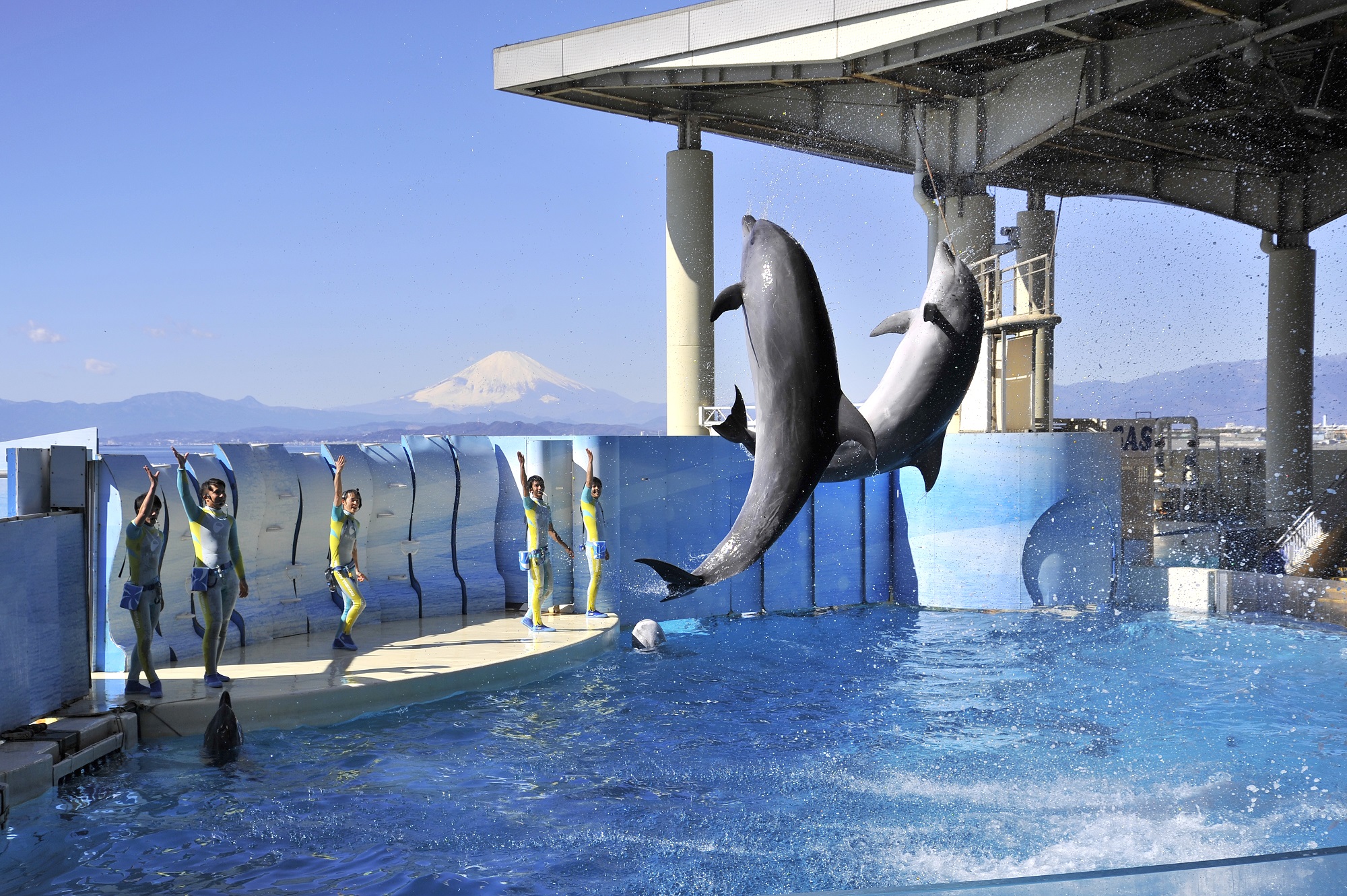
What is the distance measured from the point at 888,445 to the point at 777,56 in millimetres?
11933

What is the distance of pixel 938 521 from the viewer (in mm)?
14680

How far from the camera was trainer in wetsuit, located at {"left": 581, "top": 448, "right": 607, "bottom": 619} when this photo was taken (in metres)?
12.1

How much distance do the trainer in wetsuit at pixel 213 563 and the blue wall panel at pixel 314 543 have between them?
7.72ft

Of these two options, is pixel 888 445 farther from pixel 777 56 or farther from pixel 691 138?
pixel 691 138

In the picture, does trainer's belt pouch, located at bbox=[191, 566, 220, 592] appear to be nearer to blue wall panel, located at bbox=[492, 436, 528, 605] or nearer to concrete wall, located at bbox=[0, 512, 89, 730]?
concrete wall, located at bbox=[0, 512, 89, 730]

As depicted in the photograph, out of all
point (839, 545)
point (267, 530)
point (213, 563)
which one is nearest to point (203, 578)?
point (213, 563)

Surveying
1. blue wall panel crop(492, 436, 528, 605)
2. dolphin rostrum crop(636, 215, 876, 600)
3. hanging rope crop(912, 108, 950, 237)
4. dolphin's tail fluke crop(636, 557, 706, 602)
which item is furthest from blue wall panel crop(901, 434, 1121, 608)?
dolphin's tail fluke crop(636, 557, 706, 602)

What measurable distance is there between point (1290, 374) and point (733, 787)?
64.5 ft

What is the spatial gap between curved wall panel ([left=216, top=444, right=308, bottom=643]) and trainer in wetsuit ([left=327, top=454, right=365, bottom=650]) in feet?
3.20

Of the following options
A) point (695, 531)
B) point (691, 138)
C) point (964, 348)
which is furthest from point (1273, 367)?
point (964, 348)

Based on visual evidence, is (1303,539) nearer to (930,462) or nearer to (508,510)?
(508,510)

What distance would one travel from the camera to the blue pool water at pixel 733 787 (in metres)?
6.02

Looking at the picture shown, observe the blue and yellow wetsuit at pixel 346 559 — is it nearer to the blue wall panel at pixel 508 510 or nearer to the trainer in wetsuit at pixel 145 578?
the trainer in wetsuit at pixel 145 578

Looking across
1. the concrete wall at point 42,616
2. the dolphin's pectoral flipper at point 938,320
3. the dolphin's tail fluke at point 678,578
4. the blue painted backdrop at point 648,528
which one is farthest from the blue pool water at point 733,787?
the dolphin's pectoral flipper at point 938,320
